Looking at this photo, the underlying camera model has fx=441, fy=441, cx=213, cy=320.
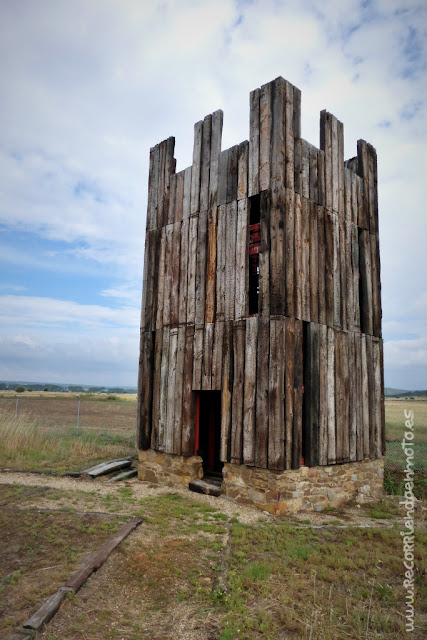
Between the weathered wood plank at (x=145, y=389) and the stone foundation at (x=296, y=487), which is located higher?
the weathered wood plank at (x=145, y=389)

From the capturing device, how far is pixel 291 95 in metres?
9.35

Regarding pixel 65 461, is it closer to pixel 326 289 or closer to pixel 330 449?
pixel 330 449

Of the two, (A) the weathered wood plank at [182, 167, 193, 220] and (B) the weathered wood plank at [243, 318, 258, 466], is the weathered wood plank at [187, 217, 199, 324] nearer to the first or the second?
(A) the weathered wood plank at [182, 167, 193, 220]

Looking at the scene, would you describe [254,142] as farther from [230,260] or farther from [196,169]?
[230,260]

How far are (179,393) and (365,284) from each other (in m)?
5.35

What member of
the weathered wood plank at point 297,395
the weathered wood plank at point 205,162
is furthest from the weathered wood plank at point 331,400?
the weathered wood plank at point 205,162

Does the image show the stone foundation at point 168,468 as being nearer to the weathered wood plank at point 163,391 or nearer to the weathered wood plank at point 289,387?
the weathered wood plank at point 163,391

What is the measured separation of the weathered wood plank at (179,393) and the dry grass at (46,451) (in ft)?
10.4

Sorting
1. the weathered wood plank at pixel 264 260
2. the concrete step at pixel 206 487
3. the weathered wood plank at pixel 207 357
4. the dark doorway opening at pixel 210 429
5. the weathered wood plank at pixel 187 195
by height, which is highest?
the weathered wood plank at pixel 187 195

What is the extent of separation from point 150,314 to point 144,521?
5.45 m

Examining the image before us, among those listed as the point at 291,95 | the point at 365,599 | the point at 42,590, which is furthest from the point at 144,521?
the point at 291,95

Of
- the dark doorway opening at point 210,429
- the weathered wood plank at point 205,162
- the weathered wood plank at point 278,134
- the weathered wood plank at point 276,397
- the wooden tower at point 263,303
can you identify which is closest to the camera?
the weathered wood plank at point 276,397

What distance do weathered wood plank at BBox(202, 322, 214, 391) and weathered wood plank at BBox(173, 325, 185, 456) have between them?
0.74 m

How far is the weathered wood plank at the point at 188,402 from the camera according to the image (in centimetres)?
996
